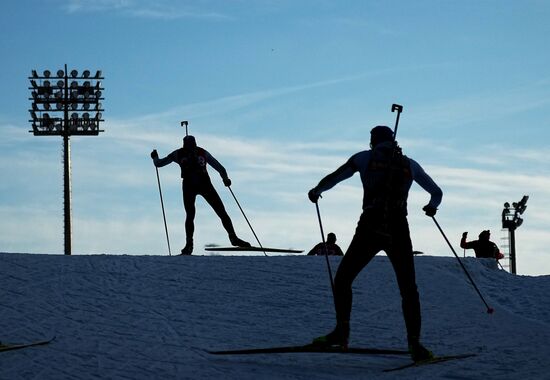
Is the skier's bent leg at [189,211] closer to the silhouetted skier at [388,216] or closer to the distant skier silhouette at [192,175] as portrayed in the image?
the distant skier silhouette at [192,175]

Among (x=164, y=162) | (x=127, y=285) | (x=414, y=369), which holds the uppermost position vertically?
(x=164, y=162)

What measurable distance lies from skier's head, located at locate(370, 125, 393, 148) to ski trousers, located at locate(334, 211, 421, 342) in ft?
2.19

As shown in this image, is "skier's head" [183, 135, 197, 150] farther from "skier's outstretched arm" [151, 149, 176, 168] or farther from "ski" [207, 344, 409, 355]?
"ski" [207, 344, 409, 355]

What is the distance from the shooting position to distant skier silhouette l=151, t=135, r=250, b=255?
57.5ft

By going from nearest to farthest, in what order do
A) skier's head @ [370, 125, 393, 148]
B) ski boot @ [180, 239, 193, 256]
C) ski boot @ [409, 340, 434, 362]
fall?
1. ski boot @ [409, 340, 434, 362]
2. skier's head @ [370, 125, 393, 148]
3. ski boot @ [180, 239, 193, 256]

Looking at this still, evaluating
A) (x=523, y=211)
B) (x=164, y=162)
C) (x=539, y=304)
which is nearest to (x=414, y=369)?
(x=539, y=304)

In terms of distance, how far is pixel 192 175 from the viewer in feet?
57.5

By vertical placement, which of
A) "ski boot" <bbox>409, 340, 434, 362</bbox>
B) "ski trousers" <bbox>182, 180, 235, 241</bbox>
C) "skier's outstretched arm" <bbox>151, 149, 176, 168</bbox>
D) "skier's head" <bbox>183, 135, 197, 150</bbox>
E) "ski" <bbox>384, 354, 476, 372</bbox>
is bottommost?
"ski" <bbox>384, 354, 476, 372</bbox>

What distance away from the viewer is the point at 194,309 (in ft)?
47.3

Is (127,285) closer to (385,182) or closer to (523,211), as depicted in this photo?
(385,182)

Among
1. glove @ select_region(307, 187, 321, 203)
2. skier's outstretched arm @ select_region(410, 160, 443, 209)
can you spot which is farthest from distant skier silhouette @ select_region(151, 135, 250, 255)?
skier's outstretched arm @ select_region(410, 160, 443, 209)

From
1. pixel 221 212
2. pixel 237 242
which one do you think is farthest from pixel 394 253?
pixel 237 242

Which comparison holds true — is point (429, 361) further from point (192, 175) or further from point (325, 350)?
point (192, 175)

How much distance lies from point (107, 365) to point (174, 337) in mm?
1789
